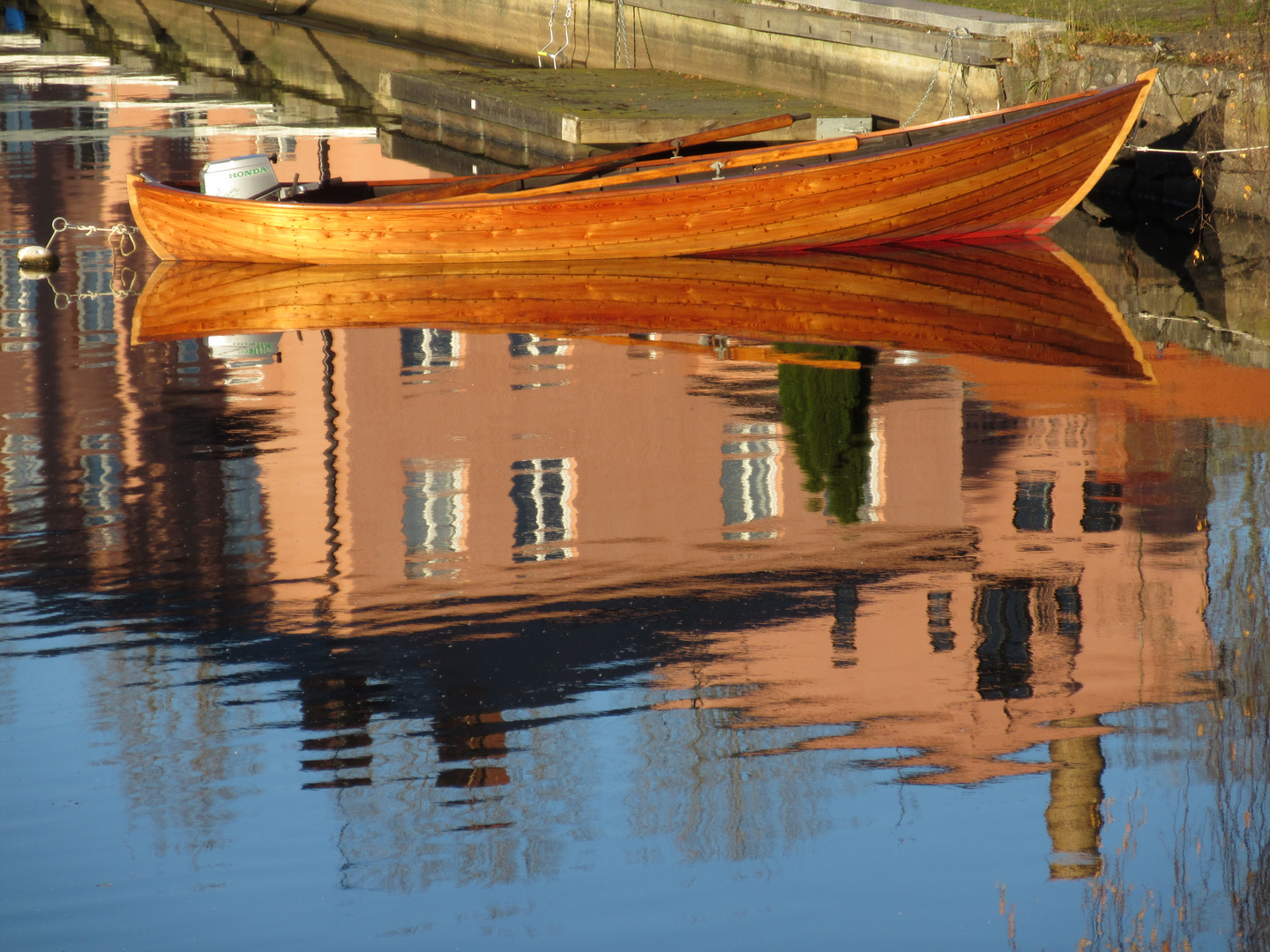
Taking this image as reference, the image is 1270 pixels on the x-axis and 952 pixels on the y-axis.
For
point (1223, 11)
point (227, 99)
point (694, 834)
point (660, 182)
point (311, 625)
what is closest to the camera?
point (694, 834)

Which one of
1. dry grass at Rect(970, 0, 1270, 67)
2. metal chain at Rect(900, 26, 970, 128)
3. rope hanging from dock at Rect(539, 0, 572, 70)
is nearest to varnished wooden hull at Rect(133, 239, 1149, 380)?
dry grass at Rect(970, 0, 1270, 67)

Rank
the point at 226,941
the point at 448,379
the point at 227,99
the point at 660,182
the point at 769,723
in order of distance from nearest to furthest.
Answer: the point at 226,941 → the point at 769,723 → the point at 448,379 → the point at 660,182 → the point at 227,99

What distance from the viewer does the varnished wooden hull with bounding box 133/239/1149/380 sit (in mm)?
13086

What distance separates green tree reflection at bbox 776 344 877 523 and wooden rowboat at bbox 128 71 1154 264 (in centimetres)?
353

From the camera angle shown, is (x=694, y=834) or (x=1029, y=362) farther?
(x=1029, y=362)

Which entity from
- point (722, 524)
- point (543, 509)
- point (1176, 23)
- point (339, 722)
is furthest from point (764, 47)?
point (339, 722)

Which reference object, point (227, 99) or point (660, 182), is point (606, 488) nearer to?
point (660, 182)

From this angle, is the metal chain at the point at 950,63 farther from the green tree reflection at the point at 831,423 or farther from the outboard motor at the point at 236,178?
the green tree reflection at the point at 831,423

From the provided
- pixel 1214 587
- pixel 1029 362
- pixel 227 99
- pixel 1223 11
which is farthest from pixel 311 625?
pixel 227 99

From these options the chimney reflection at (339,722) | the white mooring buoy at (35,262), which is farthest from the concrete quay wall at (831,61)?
the chimney reflection at (339,722)

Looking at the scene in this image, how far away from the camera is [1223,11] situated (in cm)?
1886

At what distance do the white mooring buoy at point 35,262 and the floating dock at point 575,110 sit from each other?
7.16 meters

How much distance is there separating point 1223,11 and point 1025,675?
14.5 metres

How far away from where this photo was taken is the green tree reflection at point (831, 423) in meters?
9.49
